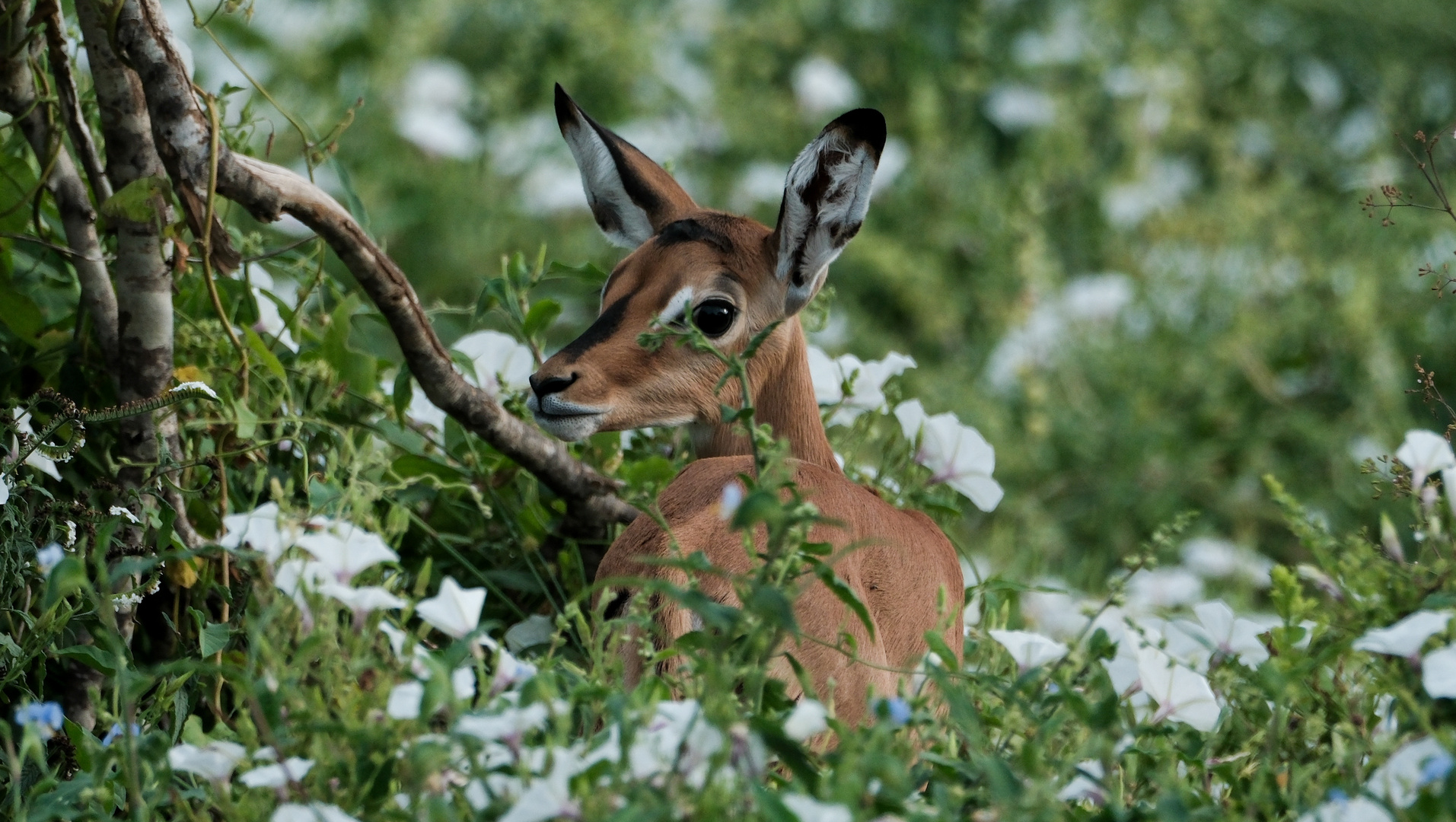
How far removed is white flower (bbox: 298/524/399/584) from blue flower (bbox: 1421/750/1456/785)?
0.87 metres

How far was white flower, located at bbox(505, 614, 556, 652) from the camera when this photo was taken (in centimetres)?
213

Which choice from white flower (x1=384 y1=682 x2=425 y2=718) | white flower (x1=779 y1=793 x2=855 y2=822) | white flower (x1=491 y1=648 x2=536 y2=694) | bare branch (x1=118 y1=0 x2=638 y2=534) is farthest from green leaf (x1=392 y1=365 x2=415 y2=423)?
white flower (x1=779 y1=793 x2=855 y2=822)

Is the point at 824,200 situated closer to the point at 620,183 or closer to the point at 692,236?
the point at 692,236

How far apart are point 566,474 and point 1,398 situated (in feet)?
2.60

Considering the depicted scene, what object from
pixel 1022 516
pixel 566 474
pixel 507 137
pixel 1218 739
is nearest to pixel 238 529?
pixel 566 474

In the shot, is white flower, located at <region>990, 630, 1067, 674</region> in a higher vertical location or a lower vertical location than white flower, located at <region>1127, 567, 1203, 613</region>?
lower

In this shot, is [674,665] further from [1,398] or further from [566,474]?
[1,398]

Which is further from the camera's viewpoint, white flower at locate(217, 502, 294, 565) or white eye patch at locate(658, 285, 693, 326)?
white eye patch at locate(658, 285, 693, 326)

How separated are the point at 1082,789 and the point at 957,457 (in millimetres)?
874

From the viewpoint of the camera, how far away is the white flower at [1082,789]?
4.52ft

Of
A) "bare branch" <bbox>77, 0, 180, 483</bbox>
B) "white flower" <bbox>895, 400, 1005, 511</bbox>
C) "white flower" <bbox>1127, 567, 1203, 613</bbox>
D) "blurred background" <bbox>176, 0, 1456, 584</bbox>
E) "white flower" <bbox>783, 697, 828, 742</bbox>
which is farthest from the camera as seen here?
"blurred background" <bbox>176, 0, 1456, 584</bbox>

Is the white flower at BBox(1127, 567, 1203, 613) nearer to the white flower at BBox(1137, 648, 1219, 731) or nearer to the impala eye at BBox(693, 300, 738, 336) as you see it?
the impala eye at BBox(693, 300, 738, 336)

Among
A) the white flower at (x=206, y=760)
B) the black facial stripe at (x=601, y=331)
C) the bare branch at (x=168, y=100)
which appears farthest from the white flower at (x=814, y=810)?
the bare branch at (x=168, y=100)

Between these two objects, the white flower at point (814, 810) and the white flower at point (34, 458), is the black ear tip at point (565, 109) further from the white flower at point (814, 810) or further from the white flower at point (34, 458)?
the white flower at point (814, 810)
